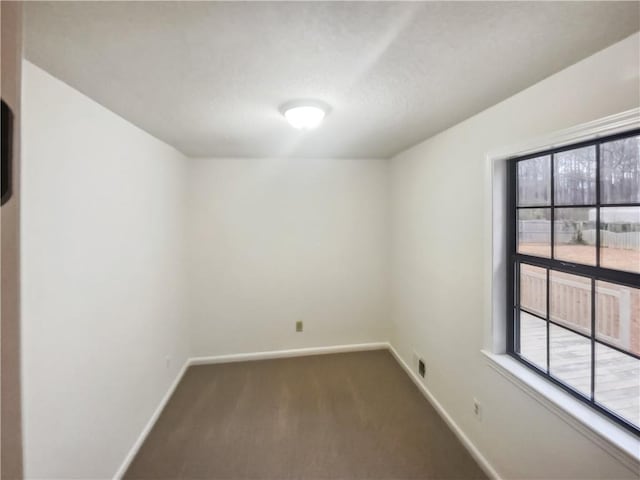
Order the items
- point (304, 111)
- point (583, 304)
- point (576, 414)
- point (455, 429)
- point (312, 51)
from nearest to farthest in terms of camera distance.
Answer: point (312, 51), point (576, 414), point (583, 304), point (304, 111), point (455, 429)

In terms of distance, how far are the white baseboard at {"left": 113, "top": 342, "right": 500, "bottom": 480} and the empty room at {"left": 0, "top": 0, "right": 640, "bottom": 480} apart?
0.02m

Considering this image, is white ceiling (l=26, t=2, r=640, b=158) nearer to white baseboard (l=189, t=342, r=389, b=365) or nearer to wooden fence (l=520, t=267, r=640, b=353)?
wooden fence (l=520, t=267, r=640, b=353)

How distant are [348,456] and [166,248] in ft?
7.50

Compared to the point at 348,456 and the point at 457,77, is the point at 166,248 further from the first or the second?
the point at 457,77

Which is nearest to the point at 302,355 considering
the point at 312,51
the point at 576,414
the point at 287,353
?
the point at 287,353

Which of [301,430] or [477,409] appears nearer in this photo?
[477,409]

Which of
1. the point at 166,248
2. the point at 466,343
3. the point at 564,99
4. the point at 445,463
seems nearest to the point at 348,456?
the point at 445,463

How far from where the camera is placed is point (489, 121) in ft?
6.27

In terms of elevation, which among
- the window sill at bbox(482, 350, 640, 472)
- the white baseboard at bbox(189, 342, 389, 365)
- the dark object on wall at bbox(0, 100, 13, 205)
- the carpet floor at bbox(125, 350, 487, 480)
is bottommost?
the carpet floor at bbox(125, 350, 487, 480)

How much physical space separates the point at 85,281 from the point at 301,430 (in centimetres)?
187

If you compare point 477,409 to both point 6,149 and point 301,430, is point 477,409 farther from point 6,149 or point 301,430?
point 6,149

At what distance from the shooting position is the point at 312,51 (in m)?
1.21

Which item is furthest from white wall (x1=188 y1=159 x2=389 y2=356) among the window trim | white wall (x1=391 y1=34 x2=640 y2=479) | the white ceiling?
the window trim

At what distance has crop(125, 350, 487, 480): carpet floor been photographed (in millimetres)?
2029
